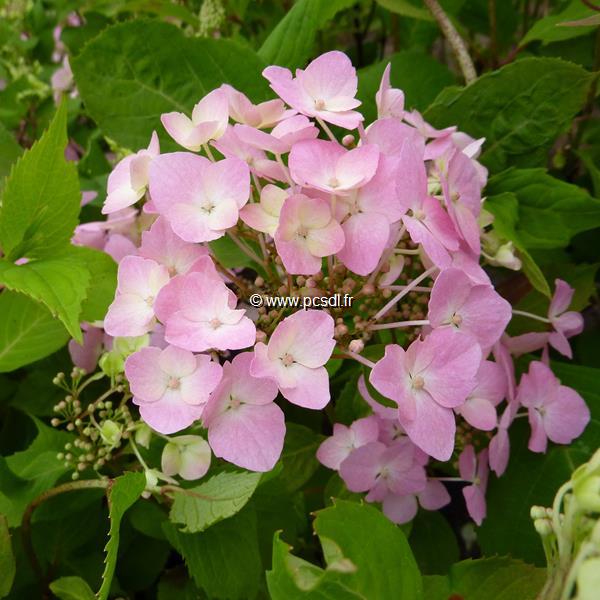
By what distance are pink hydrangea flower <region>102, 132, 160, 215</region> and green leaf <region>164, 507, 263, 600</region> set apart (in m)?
0.26

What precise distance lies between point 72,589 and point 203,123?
366mm

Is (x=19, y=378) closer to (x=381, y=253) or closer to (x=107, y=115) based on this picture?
(x=107, y=115)

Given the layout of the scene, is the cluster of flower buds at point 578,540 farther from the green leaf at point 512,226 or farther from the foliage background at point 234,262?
the green leaf at point 512,226

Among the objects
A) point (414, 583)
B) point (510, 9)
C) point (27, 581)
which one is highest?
point (510, 9)

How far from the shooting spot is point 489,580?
1.60 feet

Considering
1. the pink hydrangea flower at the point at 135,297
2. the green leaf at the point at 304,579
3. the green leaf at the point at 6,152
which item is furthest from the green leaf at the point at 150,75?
the green leaf at the point at 304,579

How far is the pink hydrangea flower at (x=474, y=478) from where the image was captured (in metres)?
0.63

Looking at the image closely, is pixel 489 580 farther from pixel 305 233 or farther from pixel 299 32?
pixel 299 32

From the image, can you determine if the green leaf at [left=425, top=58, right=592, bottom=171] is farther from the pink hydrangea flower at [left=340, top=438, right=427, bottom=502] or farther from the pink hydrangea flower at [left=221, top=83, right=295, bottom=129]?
the pink hydrangea flower at [left=340, top=438, right=427, bottom=502]

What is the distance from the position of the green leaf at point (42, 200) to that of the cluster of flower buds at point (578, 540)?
1.37 ft

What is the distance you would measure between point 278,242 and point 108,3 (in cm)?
82

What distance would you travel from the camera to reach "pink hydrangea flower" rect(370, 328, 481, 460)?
0.47 metres

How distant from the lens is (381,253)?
0.48 metres

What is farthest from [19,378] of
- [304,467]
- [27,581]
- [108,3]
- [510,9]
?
[510,9]
